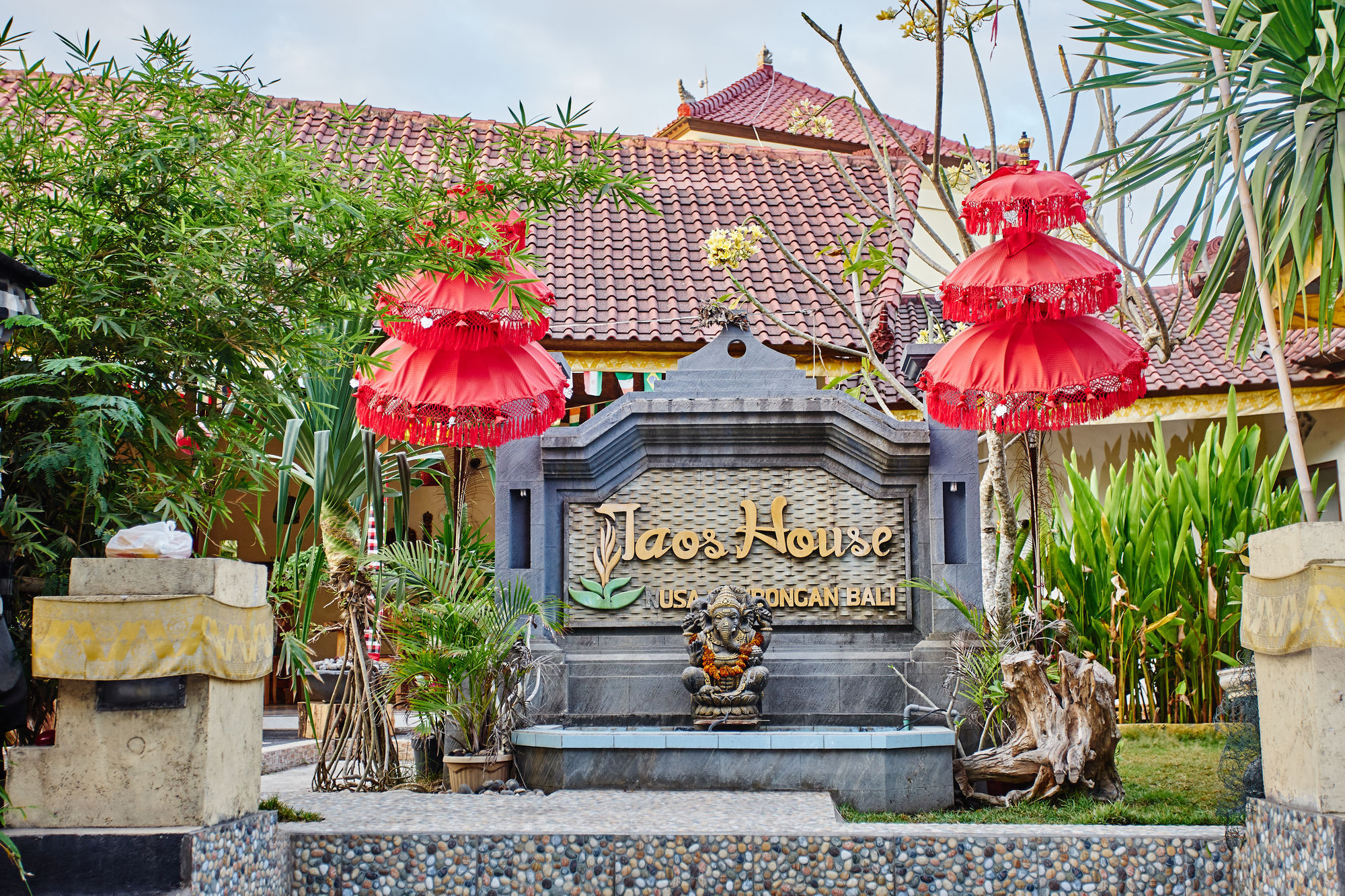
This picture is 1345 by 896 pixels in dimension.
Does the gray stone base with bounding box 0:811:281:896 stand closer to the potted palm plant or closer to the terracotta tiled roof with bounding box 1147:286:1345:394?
the potted palm plant

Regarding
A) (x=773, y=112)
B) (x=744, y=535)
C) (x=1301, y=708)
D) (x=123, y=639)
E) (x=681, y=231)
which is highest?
(x=773, y=112)

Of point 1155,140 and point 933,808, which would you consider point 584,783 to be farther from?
point 1155,140

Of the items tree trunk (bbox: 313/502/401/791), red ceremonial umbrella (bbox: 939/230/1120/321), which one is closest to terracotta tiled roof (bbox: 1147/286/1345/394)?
red ceremonial umbrella (bbox: 939/230/1120/321)

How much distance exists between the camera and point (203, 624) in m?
3.59

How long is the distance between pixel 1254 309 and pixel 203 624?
440 centimetres

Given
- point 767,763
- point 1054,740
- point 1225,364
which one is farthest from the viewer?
point 1225,364

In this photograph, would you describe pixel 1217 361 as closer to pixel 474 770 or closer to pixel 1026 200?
pixel 1026 200

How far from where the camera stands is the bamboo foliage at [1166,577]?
681 centimetres

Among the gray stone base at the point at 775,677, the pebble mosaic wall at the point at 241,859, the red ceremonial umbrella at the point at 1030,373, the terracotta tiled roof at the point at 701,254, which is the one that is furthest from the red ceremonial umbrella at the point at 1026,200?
the terracotta tiled roof at the point at 701,254

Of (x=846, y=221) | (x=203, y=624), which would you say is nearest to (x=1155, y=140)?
(x=203, y=624)

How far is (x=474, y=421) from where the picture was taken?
6.24 m

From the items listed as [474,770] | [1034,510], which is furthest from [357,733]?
[1034,510]

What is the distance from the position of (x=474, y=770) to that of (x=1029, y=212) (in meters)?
3.80

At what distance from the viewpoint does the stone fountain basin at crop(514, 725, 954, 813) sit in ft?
17.0
